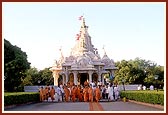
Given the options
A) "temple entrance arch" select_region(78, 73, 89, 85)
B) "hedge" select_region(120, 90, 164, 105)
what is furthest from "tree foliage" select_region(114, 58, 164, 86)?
"hedge" select_region(120, 90, 164, 105)

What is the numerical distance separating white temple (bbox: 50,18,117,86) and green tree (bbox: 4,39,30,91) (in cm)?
1102

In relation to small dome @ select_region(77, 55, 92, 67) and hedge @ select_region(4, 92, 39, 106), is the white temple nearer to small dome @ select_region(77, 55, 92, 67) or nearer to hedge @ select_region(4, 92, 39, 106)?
small dome @ select_region(77, 55, 92, 67)

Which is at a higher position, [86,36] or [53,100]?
[86,36]

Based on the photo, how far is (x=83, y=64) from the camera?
4209cm

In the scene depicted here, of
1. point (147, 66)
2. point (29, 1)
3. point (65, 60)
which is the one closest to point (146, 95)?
point (29, 1)

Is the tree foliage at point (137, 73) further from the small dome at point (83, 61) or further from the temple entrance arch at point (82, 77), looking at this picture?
the small dome at point (83, 61)

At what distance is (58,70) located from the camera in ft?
149

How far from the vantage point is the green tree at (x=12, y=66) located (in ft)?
100

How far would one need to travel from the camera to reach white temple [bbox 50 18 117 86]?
4222 cm

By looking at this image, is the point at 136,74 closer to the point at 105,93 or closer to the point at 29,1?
the point at 105,93

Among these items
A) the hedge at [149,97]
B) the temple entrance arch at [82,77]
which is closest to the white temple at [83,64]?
the temple entrance arch at [82,77]

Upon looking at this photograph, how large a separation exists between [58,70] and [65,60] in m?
1.44

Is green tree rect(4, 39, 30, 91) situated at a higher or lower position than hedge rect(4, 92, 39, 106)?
higher

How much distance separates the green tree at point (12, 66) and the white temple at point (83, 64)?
11.0 metres
